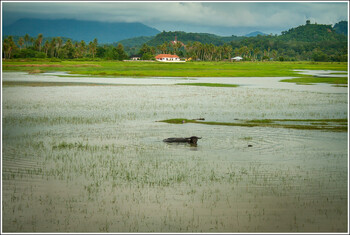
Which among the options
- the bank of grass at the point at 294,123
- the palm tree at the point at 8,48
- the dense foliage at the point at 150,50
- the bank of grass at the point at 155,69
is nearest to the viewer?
the bank of grass at the point at 294,123

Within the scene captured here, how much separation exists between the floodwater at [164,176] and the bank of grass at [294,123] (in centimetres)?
82

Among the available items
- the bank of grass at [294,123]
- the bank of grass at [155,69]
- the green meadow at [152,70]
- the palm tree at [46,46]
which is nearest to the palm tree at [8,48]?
the bank of grass at [155,69]

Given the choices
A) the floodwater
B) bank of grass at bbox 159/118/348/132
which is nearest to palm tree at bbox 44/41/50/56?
the floodwater

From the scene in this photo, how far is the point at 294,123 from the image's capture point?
62.7 ft

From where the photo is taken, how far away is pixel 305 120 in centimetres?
2005

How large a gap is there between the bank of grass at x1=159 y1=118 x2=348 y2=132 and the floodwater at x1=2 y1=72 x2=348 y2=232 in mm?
817

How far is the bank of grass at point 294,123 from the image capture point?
18.0 metres

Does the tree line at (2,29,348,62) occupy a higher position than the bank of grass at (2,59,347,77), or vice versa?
the tree line at (2,29,348,62)

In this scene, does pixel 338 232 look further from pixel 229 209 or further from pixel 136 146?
pixel 136 146

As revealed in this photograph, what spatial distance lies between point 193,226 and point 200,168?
3.83m

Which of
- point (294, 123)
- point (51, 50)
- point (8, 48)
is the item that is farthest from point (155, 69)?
point (294, 123)

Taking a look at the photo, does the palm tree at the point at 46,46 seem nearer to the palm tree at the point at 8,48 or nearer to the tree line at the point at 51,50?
the tree line at the point at 51,50

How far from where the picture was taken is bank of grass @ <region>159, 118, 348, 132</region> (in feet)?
59.1

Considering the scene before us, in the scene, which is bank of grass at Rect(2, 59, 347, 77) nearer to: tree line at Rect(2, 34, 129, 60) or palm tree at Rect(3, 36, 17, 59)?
palm tree at Rect(3, 36, 17, 59)
